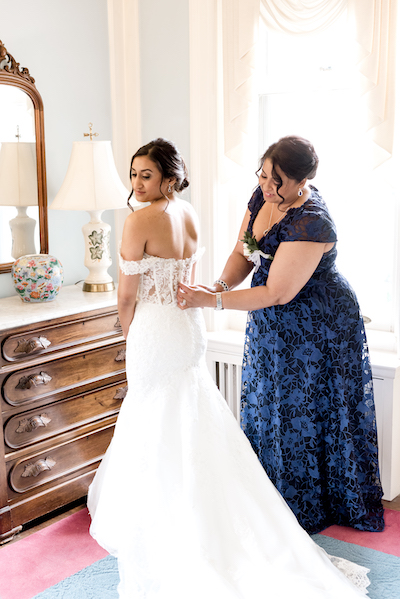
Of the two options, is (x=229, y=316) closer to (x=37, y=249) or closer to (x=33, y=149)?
(x=37, y=249)

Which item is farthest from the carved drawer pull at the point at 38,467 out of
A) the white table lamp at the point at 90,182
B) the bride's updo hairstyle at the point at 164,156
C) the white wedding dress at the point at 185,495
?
the bride's updo hairstyle at the point at 164,156

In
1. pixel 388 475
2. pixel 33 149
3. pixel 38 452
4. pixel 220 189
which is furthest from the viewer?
pixel 220 189

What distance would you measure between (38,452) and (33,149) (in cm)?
147

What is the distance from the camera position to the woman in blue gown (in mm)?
2318

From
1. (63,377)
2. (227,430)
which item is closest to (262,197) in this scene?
(227,430)

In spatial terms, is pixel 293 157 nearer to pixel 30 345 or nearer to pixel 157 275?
pixel 157 275

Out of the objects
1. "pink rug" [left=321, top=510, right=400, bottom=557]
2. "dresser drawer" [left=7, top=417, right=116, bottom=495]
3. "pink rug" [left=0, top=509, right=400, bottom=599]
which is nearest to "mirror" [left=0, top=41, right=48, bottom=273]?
"dresser drawer" [left=7, top=417, right=116, bottom=495]

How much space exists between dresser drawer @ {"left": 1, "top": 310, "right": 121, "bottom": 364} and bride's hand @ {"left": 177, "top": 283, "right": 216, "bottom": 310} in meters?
0.70

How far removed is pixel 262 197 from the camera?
258cm

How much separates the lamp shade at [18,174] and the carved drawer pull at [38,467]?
4.01ft

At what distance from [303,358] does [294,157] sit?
789 millimetres

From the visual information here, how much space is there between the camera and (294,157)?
2236 mm

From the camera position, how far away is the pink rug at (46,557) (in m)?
2.38

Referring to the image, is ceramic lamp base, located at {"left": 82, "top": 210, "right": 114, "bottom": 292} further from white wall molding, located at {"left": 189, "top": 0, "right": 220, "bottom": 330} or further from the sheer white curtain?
the sheer white curtain
